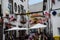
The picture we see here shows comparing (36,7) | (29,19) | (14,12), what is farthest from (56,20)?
(14,12)

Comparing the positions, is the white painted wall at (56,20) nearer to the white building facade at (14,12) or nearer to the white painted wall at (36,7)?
the white painted wall at (36,7)

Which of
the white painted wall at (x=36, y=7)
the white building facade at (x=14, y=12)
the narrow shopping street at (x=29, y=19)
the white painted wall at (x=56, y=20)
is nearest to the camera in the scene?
the white painted wall at (x=56, y=20)

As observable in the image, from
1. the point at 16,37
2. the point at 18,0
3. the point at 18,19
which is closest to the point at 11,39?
the point at 16,37

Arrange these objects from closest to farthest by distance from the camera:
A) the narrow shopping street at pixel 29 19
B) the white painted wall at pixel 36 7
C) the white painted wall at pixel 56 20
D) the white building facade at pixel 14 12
A: the white painted wall at pixel 56 20
the narrow shopping street at pixel 29 19
the white painted wall at pixel 36 7
the white building facade at pixel 14 12

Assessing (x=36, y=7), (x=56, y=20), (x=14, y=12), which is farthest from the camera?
(x=14, y=12)

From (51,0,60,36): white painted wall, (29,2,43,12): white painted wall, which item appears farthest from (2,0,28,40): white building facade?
(51,0,60,36): white painted wall

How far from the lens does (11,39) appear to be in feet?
40.8

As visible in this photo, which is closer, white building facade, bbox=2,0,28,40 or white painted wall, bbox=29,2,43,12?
white painted wall, bbox=29,2,43,12

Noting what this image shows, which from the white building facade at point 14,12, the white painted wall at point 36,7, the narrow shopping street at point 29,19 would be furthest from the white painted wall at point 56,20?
the white building facade at point 14,12

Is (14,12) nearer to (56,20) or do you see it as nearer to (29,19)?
(29,19)

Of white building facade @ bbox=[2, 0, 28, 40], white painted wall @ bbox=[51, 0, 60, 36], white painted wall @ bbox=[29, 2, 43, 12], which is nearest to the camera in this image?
white painted wall @ bbox=[51, 0, 60, 36]

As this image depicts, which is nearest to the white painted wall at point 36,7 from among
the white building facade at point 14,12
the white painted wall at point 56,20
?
the white building facade at point 14,12

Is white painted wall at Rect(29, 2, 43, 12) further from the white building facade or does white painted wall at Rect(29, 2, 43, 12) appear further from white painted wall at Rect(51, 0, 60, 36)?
white painted wall at Rect(51, 0, 60, 36)

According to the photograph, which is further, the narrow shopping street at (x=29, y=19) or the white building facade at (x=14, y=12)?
the white building facade at (x=14, y=12)
